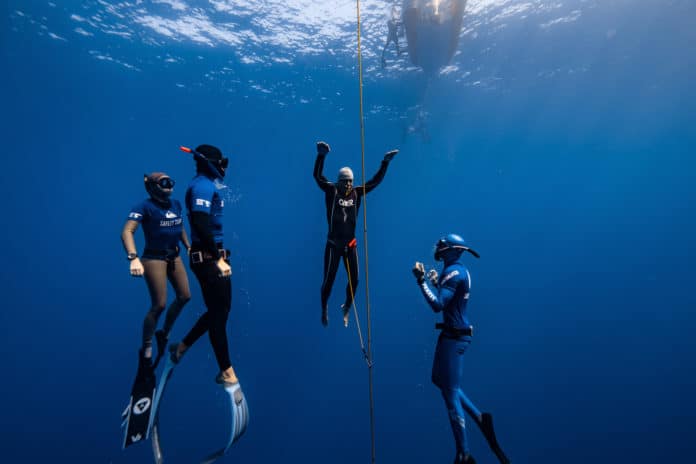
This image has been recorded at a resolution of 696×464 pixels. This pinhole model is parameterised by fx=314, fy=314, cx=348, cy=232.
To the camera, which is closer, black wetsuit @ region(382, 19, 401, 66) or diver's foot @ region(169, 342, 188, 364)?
diver's foot @ region(169, 342, 188, 364)

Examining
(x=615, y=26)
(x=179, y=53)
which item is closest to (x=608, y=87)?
(x=615, y=26)

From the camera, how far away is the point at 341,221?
5.24 m

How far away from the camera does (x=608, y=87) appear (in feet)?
70.7

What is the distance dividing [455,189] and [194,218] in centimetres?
6421

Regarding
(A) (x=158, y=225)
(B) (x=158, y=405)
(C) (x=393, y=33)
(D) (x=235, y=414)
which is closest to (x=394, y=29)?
(C) (x=393, y=33)

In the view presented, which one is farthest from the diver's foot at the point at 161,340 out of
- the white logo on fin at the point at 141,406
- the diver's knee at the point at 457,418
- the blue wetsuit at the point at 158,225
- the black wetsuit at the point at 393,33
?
the black wetsuit at the point at 393,33

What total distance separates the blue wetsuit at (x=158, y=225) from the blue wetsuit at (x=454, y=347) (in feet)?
11.7

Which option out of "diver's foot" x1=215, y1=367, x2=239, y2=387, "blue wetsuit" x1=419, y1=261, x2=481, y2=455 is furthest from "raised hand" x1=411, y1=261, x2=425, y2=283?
"diver's foot" x1=215, y1=367, x2=239, y2=387

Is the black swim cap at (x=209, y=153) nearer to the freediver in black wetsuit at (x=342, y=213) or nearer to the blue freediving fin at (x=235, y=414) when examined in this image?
the freediver in black wetsuit at (x=342, y=213)

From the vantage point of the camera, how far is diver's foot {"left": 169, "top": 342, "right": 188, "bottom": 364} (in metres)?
4.33

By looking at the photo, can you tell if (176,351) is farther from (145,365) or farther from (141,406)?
(141,406)

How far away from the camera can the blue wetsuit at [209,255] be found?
11.5ft

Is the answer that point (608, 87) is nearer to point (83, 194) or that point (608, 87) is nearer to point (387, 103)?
point (387, 103)

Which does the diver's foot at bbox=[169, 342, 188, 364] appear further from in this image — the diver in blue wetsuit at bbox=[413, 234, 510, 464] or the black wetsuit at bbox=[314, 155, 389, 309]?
the diver in blue wetsuit at bbox=[413, 234, 510, 464]
